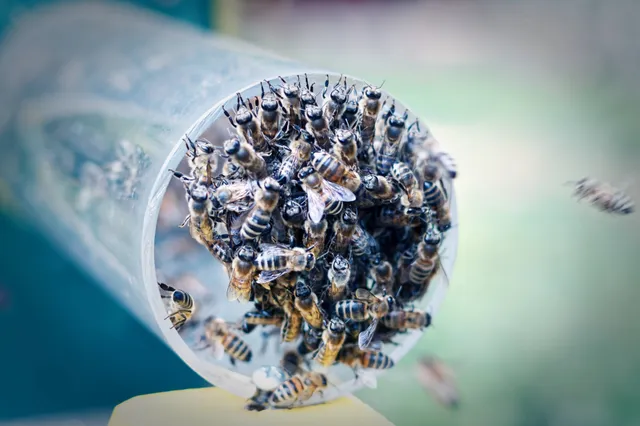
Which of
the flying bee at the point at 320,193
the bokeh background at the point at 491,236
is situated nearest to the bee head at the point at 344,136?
the flying bee at the point at 320,193

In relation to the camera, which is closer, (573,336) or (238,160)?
(238,160)

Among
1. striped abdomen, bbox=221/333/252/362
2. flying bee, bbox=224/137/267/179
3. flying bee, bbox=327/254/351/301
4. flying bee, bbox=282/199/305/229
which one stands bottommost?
striped abdomen, bbox=221/333/252/362

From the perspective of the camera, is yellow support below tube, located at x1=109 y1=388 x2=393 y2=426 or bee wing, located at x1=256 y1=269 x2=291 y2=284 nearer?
bee wing, located at x1=256 y1=269 x2=291 y2=284

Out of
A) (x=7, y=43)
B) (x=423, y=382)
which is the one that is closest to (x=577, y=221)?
(x=423, y=382)

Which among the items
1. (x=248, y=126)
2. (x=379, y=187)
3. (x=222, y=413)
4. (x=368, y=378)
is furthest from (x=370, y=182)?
(x=222, y=413)

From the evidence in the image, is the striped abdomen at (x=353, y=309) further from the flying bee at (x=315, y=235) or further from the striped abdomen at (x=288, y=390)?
the striped abdomen at (x=288, y=390)

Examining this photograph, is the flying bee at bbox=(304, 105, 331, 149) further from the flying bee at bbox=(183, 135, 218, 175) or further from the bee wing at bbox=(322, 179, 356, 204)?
the flying bee at bbox=(183, 135, 218, 175)

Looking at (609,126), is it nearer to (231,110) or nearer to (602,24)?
(602,24)

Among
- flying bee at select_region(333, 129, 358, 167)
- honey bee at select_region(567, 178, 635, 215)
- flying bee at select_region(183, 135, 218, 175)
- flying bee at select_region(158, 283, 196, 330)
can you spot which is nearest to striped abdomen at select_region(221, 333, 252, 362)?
flying bee at select_region(158, 283, 196, 330)
